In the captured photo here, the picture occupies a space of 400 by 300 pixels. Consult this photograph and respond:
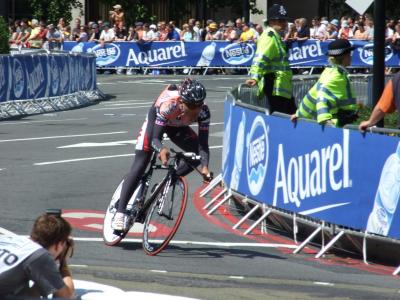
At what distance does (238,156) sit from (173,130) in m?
2.40

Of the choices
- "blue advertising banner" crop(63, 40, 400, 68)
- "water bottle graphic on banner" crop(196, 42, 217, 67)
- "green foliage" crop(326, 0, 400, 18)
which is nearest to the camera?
"blue advertising banner" crop(63, 40, 400, 68)

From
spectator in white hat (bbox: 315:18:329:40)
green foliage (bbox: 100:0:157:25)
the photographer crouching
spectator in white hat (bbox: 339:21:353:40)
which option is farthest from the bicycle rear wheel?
green foliage (bbox: 100:0:157:25)

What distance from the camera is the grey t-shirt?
20.0 ft

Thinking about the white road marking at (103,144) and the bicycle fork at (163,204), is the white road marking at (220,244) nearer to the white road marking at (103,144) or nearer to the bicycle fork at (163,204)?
the bicycle fork at (163,204)

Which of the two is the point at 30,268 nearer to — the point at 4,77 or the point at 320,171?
the point at 320,171

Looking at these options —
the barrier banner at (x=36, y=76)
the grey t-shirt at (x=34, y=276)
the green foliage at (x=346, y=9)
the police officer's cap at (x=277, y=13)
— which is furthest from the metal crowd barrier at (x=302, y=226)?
the green foliage at (x=346, y=9)

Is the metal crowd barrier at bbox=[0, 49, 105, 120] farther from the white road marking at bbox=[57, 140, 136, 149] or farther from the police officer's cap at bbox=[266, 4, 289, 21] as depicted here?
the police officer's cap at bbox=[266, 4, 289, 21]

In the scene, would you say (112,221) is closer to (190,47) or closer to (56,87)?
(56,87)

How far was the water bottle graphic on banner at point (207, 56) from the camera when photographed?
4034 cm

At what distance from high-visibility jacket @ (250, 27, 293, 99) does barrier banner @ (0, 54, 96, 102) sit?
1208cm

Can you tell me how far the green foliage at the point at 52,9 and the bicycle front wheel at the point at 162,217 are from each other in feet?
142

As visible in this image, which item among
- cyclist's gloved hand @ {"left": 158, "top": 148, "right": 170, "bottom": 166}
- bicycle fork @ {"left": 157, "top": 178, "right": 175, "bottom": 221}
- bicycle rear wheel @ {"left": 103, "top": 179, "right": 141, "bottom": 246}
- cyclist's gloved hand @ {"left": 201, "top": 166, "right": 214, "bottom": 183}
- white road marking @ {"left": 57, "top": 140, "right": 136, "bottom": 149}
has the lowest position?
white road marking @ {"left": 57, "top": 140, "right": 136, "bottom": 149}

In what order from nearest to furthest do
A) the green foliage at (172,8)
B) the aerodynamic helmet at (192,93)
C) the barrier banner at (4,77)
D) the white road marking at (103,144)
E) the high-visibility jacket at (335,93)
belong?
1. the aerodynamic helmet at (192,93)
2. the high-visibility jacket at (335,93)
3. the white road marking at (103,144)
4. the barrier banner at (4,77)
5. the green foliage at (172,8)

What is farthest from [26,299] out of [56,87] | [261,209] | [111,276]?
[56,87]
